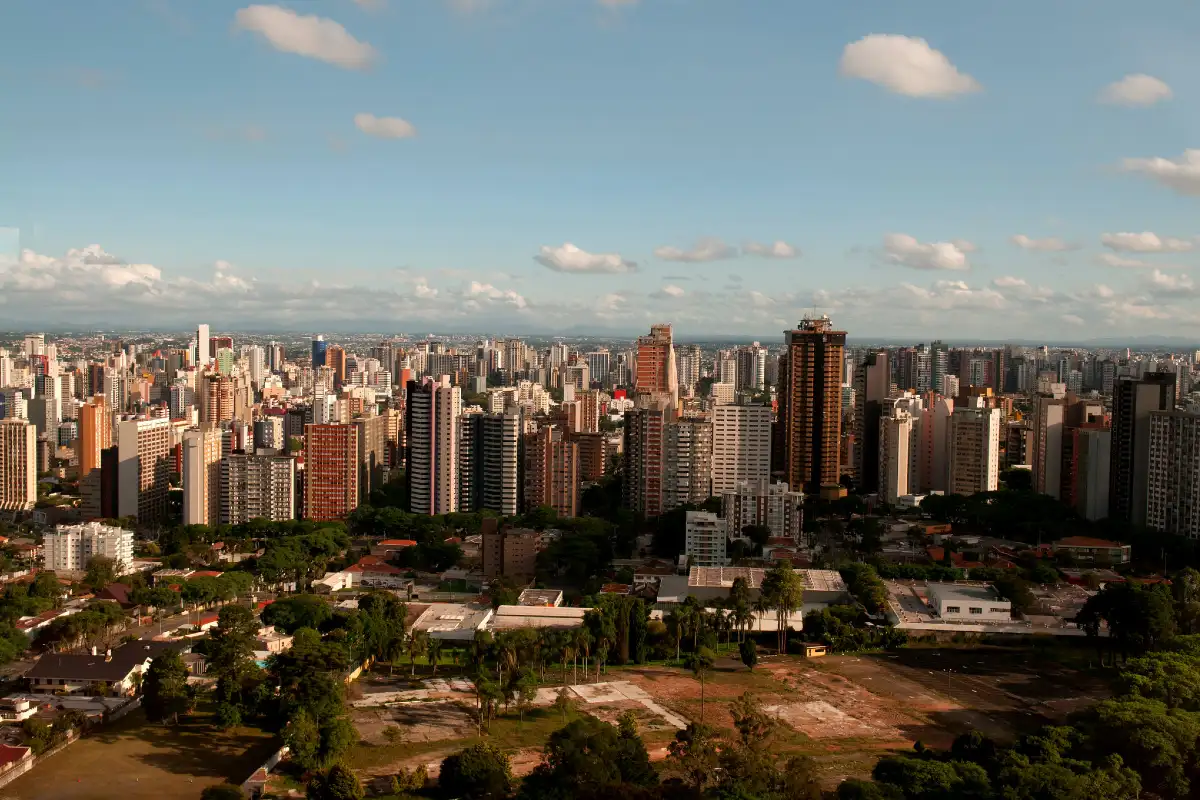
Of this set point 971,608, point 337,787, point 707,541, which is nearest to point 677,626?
point 971,608

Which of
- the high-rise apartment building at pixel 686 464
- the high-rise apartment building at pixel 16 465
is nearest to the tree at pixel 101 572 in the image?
the high-rise apartment building at pixel 16 465

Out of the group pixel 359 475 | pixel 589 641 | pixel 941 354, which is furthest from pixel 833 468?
pixel 941 354

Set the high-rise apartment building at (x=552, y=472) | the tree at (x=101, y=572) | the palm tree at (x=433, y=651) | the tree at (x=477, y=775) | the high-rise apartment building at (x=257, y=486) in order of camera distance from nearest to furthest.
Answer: the tree at (x=477, y=775) < the palm tree at (x=433, y=651) < the tree at (x=101, y=572) < the high-rise apartment building at (x=257, y=486) < the high-rise apartment building at (x=552, y=472)

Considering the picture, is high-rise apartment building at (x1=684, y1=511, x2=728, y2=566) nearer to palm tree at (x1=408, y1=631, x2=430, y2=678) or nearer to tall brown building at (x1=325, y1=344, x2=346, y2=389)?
palm tree at (x1=408, y1=631, x2=430, y2=678)

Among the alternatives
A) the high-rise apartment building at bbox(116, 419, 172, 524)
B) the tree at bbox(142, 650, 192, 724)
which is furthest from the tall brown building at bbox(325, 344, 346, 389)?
the tree at bbox(142, 650, 192, 724)

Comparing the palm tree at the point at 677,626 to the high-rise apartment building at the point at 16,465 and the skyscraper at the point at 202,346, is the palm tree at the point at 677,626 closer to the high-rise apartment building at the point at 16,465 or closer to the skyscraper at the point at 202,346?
the high-rise apartment building at the point at 16,465
